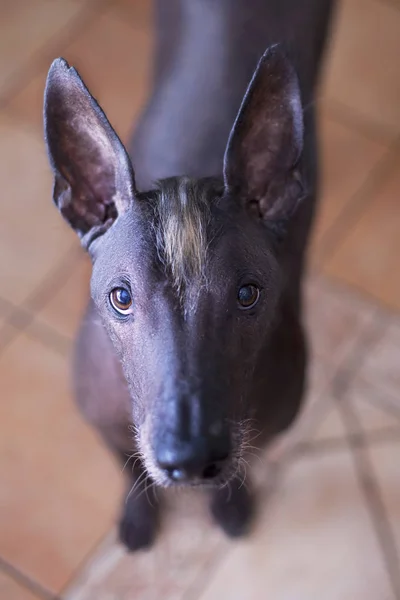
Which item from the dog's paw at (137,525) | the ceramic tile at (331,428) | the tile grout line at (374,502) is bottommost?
the tile grout line at (374,502)

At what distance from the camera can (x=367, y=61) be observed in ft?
9.54

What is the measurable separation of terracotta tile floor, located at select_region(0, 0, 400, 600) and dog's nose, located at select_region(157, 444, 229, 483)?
0.90 m

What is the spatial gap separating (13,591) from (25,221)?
45.7 inches

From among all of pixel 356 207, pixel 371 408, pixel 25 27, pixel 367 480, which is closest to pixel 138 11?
pixel 25 27

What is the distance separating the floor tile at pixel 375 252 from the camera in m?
2.46

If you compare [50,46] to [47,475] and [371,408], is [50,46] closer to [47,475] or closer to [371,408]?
[47,475]

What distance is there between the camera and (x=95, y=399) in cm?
165

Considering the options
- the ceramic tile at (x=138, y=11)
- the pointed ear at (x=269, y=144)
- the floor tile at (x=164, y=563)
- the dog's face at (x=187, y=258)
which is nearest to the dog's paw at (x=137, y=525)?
the floor tile at (x=164, y=563)

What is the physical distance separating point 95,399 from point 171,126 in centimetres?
70

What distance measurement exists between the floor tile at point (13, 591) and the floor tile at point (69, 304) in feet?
2.34

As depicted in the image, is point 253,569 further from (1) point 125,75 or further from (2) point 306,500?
(1) point 125,75

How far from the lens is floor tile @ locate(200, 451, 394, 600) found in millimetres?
2010

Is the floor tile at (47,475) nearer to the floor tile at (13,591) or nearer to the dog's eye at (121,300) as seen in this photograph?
the floor tile at (13,591)

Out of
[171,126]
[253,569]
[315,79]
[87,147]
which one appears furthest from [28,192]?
[253,569]
